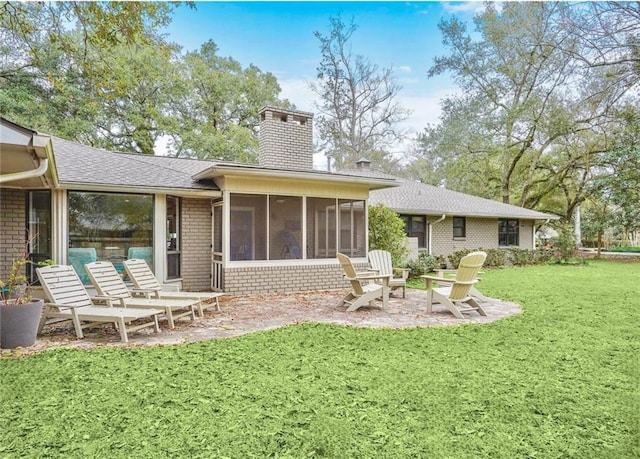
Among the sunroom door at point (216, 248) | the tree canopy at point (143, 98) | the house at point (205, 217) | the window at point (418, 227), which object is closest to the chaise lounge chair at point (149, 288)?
the house at point (205, 217)

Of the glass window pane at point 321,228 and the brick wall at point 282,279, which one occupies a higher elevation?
the glass window pane at point 321,228

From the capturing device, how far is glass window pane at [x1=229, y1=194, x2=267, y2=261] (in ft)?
28.0

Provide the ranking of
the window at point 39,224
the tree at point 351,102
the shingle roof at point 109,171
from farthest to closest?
the tree at point 351,102 → the shingle roof at point 109,171 → the window at point 39,224

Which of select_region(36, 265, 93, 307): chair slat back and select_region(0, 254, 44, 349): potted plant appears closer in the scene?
select_region(0, 254, 44, 349): potted plant

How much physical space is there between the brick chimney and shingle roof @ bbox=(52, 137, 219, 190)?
204cm

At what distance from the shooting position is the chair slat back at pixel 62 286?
5.45 meters

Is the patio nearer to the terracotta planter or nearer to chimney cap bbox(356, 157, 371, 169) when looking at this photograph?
the terracotta planter

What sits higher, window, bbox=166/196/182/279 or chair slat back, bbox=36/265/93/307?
window, bbox=166/196/182/279

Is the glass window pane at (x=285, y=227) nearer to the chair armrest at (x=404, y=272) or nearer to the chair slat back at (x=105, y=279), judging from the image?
the chair armrest at (x=404, y=272)

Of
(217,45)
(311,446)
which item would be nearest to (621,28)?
(311,446)

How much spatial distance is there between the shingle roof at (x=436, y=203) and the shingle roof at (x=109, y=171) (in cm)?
873

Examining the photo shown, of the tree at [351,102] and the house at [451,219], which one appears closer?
the house at [451,219]

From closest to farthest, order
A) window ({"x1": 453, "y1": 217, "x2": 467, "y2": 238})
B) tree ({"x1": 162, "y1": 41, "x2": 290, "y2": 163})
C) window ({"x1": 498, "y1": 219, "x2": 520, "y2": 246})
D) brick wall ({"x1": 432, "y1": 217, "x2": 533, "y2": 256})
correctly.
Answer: brick wall ({"x1": 432, "y1": 217, "x2": 533, "y2": 256}) → window ({"x1": 453, "y1": 217, "x2": 467, "y2": 238}) → window ({"x1": 498, "y1": 219, "x2": 520, "y2": 246}) → tree ({"x1": 162, "y1": 41, "x2": 290, "y2": 163})

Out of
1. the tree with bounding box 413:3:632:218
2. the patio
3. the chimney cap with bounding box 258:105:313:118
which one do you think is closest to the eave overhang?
the chimney cap with bounding box 258:105:313:118
